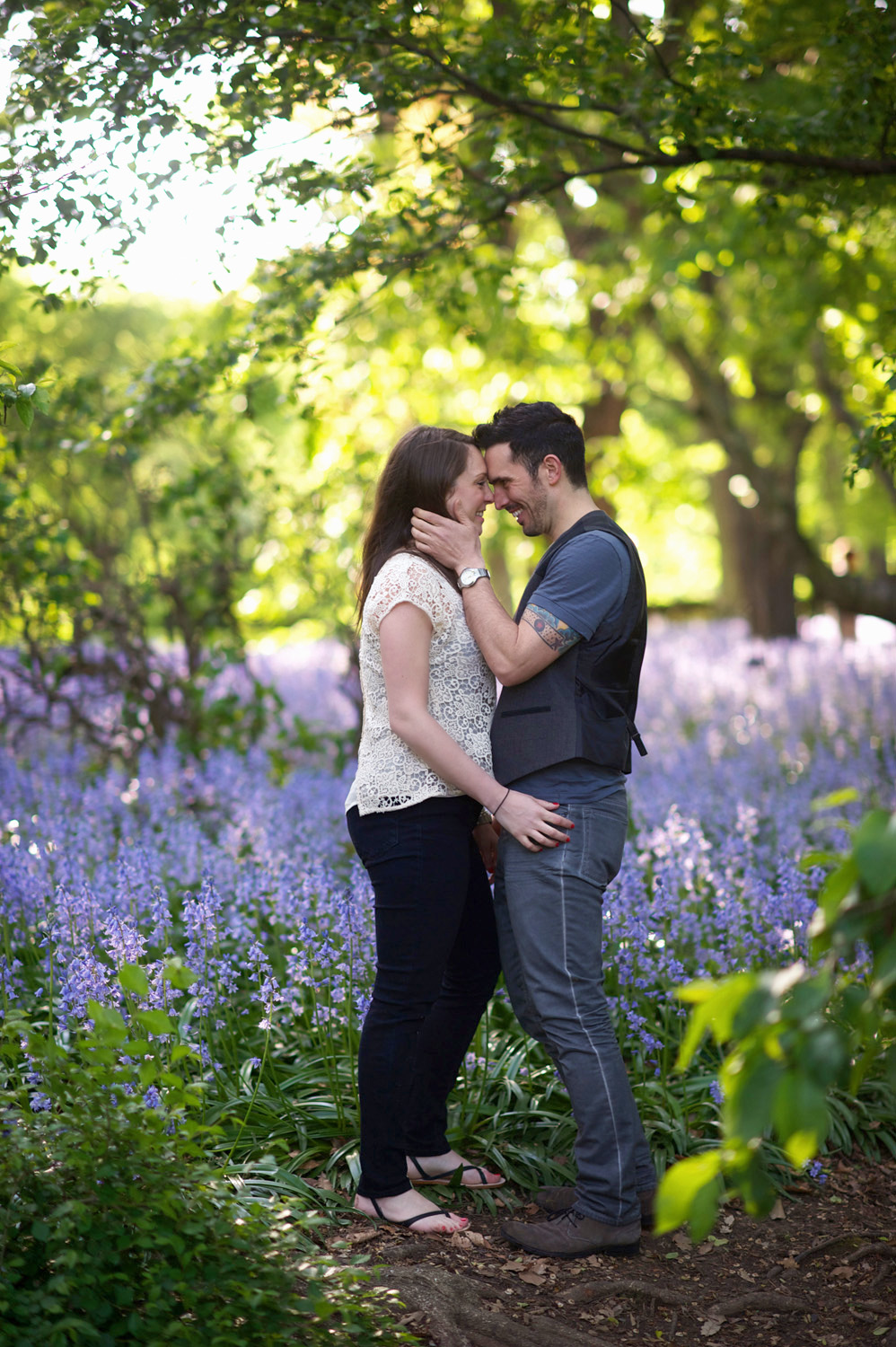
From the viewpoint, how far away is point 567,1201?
3.45 m

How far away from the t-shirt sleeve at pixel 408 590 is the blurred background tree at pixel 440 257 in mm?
1810

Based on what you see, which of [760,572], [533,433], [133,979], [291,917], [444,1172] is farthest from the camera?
[760,572]

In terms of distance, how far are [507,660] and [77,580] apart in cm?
502

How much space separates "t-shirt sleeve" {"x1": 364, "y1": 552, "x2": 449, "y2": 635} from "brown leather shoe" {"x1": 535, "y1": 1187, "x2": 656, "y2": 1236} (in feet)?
5.89

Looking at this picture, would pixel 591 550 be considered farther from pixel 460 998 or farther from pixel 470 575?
pixel 460 998

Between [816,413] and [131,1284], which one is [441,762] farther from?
[816,413]

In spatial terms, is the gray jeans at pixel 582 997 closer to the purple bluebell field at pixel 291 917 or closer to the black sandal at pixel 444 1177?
the black sandal at pixel 444 1177

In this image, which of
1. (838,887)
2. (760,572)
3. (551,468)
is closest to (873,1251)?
(838,887)

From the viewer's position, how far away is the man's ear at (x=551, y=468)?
329 cm

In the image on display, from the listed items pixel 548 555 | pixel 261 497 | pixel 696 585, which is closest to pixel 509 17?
pixel 548 555

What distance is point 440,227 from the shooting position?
217 inches

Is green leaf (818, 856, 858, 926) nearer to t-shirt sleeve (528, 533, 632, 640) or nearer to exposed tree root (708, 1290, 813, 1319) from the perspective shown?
t-shirt sleeve (528, 533, 632, 640)

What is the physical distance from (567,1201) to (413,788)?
4.64 feet

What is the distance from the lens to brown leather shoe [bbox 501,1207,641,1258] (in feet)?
10.4
